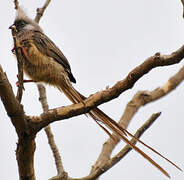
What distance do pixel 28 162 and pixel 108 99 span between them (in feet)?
2.16

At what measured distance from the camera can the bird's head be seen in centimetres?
339

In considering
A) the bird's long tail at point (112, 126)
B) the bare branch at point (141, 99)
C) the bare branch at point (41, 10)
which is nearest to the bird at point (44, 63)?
the bare branch at point (41, 10)

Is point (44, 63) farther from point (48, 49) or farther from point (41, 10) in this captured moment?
point (41, 10)

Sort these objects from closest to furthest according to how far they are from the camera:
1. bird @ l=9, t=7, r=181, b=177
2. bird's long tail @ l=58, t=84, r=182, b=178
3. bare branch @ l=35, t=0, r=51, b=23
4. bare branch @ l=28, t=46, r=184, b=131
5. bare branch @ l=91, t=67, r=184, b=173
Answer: bare branch @ l=28, t=46, r=184, b=131
bird's long tail @ l=58, t=84, r=182, b=178
bare branch @ l=91, t=67, r=184, b=173
bird @ l=9, t=7, r=181, b=177
bare branch @ l=35, t=0, r=51, b=23

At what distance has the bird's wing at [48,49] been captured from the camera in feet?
10.1

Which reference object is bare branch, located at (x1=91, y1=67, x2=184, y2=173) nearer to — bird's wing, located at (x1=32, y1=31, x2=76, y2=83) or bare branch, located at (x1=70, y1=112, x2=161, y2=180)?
bare branch, located at (x1=70, y1=112, x2=161, y2=180)

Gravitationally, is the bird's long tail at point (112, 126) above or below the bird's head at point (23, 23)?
below

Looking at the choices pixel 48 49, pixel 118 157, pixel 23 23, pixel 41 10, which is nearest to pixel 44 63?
pixel 48 49

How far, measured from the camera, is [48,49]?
3111 mm

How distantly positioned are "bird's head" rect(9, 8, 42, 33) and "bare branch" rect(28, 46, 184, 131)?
1.43 metres

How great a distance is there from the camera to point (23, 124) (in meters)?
2.04

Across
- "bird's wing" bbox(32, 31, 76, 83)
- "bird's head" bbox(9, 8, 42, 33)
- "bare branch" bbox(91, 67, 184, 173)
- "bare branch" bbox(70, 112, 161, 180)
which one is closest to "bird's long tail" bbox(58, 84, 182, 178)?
"bare branch" bbox(70, 112, 161, 180)

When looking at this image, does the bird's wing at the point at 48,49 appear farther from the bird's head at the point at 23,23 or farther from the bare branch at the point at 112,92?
the bare branch at the point at 112,92

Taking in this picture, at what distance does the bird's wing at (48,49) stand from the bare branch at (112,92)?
1044mm
